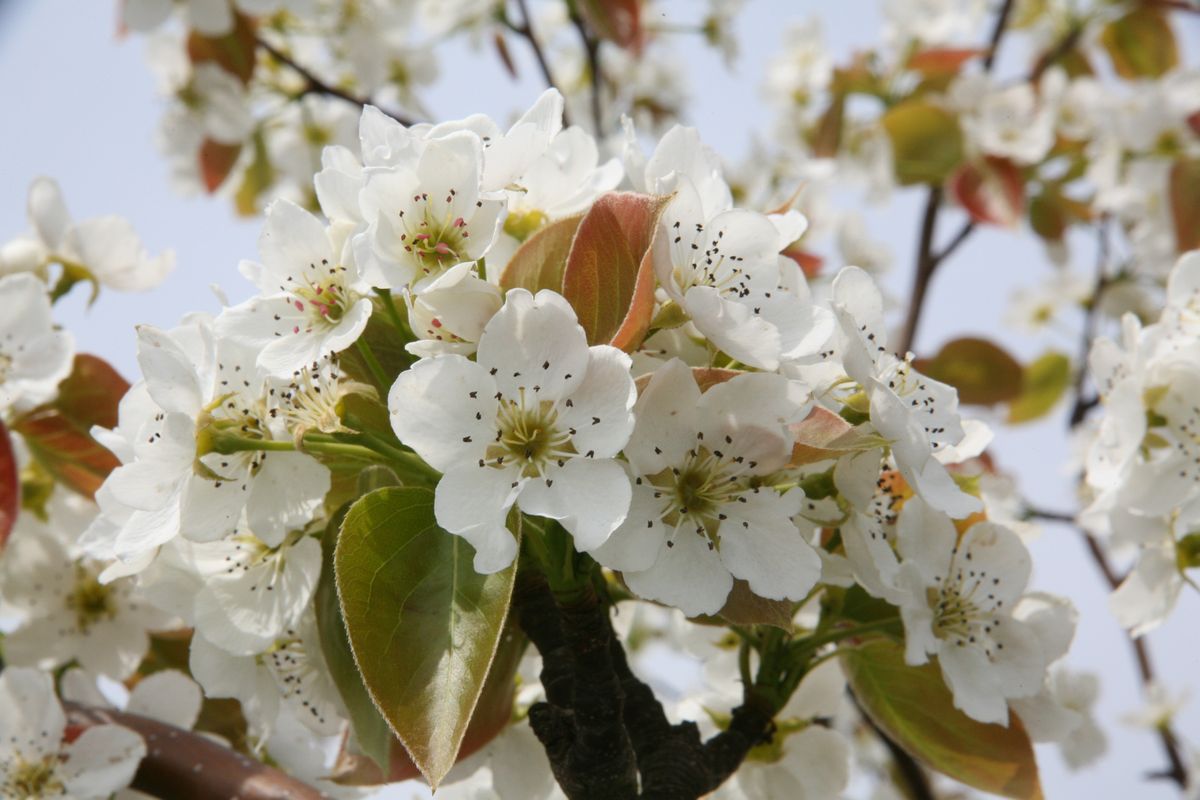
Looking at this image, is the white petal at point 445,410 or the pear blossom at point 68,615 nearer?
the white petal at point 445,410

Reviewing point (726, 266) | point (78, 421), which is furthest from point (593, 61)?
point (726, 266)

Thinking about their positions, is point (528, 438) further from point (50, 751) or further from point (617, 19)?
point (617, 19)

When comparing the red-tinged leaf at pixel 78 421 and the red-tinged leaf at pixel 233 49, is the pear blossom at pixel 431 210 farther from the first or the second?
the red-tinged leaf at pixel 233 49

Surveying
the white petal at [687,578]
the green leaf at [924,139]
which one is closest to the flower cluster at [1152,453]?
the white petal at [687,578]

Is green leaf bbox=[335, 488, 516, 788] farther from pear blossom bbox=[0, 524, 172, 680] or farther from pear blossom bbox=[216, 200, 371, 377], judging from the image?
pear blossom bbox=[0, 524, 172, 680]

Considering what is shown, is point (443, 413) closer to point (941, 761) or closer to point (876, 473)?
point (876, 473)

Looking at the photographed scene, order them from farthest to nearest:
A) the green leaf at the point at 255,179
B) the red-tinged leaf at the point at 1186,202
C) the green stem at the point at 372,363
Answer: the green leaf at the point at 255,179
the red-tinged leaf at the point at 1186,202
the green stem at the point at 372,363

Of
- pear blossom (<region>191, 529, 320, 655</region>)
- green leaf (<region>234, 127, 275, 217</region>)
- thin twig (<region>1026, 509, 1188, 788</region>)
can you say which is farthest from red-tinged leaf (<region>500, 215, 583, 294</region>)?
green leaf (<region>234, 127, 275, 217</region>)
